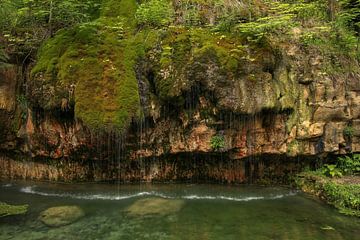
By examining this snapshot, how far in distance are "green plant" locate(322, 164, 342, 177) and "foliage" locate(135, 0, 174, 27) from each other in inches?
Answer: 351

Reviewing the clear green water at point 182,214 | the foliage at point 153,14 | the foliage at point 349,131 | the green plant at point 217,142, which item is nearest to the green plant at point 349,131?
the foliage at point 349,131

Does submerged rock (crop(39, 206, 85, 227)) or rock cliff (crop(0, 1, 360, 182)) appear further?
rock cliff (crop(0, 1, 360, 182))

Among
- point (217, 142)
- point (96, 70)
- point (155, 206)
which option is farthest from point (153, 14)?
point (155, 206)

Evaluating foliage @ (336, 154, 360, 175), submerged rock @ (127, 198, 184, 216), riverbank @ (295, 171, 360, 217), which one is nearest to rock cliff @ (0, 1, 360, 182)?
foliage @ (336, 154, 360, 175)

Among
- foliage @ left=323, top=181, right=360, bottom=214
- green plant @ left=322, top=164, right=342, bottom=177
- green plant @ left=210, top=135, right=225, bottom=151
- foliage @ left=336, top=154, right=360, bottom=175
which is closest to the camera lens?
foliage @ left=323, top=181, right=360, bottom=214

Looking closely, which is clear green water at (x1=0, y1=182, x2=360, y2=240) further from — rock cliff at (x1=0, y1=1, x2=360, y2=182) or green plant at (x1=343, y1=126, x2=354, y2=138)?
green plant at (x1=343, y1=126, x2=354, y2=138)

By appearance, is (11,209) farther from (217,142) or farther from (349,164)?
(349,164)

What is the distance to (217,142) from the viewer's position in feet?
45.1

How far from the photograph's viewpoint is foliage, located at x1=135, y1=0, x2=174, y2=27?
47.1 ft

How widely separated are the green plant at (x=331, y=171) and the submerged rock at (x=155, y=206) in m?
6.25

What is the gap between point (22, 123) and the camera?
1496cm

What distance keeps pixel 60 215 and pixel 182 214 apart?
3822 millimetres

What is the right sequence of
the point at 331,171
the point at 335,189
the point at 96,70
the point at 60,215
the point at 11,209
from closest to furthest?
the point at 60,215 → the point at 11,209 → the point at 335,189 → the point at 96,70 → the point at 331,171

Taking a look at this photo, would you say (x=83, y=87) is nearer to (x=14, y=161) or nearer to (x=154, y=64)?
(x=154, y=64)
